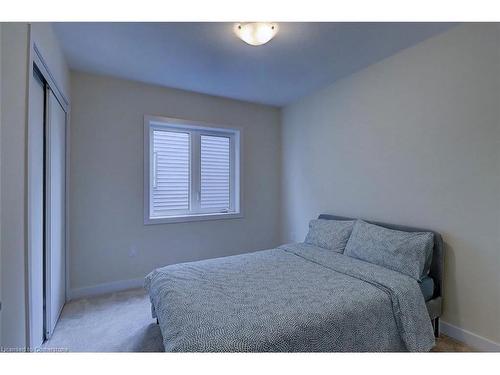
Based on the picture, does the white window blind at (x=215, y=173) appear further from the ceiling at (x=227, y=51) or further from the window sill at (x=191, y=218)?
the ceiling at (x=227, y=51)

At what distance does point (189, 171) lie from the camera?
3414 millimetres

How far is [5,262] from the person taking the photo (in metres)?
1.17

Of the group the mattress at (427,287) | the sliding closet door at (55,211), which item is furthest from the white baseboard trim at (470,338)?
the sliding closet door at (55,211)

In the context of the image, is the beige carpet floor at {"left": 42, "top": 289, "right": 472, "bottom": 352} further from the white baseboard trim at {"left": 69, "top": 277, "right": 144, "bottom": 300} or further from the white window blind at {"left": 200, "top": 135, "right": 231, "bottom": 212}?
the white window blind at {"left": 200, "top": 135, "right": 231, "bottom": 212}

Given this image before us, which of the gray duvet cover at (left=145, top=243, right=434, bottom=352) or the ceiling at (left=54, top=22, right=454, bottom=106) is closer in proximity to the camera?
the gray duvet cover at (left=145, top=243, right=434, bottom=352)

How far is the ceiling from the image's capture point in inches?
76.2

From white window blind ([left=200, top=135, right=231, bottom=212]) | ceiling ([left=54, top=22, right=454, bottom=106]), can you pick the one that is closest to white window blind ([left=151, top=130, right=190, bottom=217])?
white window blind ([left=200, top=135, right=231, bottom=212])

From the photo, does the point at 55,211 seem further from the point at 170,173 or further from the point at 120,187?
the point at 170,173

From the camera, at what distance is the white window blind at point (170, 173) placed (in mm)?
3209

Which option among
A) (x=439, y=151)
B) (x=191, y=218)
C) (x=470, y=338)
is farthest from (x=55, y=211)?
(x=470, y=338)

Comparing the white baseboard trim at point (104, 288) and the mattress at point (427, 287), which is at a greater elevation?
the mattress at point (427, 287)

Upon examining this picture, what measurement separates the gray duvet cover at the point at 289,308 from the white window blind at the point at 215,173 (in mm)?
1494

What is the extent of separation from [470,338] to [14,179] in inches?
126

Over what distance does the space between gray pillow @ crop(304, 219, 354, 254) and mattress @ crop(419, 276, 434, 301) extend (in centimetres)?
74
